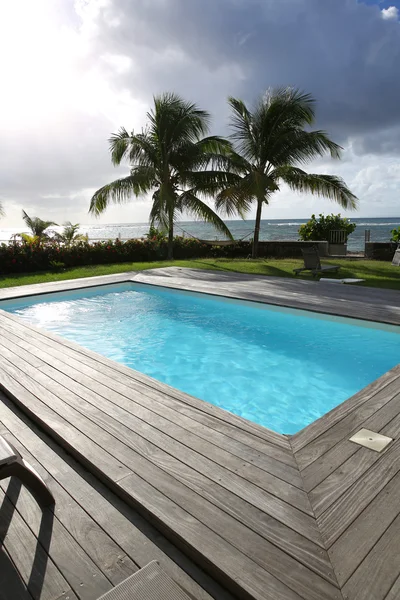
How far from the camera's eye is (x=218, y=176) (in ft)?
44.1

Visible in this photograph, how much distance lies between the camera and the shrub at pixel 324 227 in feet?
52.1

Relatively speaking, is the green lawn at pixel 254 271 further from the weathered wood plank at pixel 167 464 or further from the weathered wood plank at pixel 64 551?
the weathered wood plank at pixel 64 551

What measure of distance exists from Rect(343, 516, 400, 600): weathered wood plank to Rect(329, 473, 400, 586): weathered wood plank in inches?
0.9

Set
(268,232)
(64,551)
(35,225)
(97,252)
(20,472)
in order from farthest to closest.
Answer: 1. (268,232)
2. (35,225)
3. (97,252)
4. (20,472)
5. (64,551)

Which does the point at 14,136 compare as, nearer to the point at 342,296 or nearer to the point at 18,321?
the point at 18,321

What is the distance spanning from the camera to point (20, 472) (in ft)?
5.81

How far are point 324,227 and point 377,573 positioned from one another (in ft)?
51.8

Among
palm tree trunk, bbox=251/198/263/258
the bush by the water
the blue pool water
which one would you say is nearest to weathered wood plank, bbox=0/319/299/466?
the blue pool water

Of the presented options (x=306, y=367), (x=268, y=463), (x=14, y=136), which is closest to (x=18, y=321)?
(x=306, y=367)

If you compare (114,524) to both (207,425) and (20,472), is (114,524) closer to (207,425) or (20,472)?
(20,472)

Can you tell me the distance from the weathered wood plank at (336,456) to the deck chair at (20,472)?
134 centimetres

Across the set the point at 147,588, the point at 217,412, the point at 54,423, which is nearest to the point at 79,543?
the point at 147,588

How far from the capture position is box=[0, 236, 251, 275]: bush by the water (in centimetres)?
1158

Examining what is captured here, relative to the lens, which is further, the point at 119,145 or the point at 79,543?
the point at 119,145
